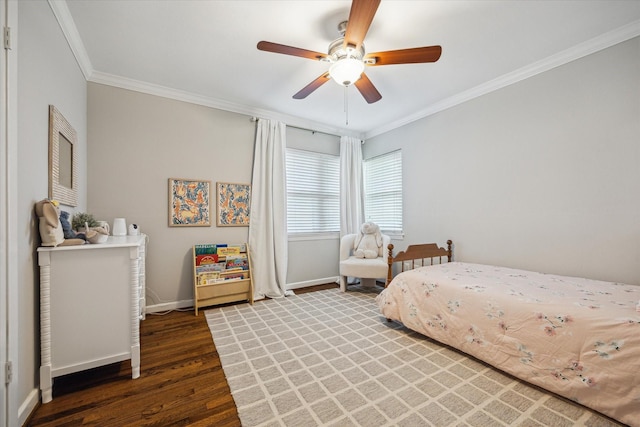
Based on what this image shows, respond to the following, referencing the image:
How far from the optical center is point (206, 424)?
54.2 inches

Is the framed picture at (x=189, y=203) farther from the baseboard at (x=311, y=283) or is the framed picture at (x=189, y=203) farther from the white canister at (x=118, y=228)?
the baseboard at (x=311, y=283)

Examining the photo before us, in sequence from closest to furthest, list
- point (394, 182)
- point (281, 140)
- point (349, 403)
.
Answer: point (349, 403) < point (281, 140) < point (394, 182)

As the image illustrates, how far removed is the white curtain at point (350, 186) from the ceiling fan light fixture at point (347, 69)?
2465 mm

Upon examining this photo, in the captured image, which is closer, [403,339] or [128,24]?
[128,24]

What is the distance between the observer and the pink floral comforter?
4.41ft

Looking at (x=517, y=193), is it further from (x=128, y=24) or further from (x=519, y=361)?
(x=128, y=24)

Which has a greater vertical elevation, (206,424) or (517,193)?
(517,193)

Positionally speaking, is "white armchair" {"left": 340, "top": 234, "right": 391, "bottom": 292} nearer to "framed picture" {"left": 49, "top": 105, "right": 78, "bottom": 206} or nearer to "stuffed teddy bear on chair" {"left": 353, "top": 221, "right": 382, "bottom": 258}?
"stuffed teddy bear on chair" {"left": 353, "top": 221, "right": 382, "bottom": 258}

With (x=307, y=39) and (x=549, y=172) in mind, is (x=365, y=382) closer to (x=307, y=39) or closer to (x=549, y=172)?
(x=549, y=172)

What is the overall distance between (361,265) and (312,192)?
1.42m

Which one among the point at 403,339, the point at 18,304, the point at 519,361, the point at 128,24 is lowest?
the point at 403,339

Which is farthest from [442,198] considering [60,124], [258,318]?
[60,124]

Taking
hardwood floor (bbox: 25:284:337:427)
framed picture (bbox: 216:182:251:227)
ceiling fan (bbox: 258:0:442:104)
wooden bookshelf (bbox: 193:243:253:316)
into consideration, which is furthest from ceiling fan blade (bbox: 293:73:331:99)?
hardwood floor (bbox: 25:284:337:427)

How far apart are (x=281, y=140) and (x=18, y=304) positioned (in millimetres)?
3071
